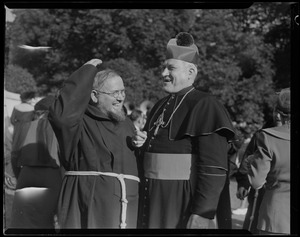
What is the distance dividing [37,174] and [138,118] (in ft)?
2.71

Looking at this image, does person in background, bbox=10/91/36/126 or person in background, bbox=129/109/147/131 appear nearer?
person in background, bbox=10/91/36/126

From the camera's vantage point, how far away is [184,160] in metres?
4.32

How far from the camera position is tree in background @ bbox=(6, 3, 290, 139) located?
435cm

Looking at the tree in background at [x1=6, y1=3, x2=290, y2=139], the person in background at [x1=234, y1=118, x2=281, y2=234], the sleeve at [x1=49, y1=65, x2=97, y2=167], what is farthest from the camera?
the person in background at [x1=234, y1=118, x2=281, y2=234]

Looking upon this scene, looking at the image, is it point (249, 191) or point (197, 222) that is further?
point (249, 191)

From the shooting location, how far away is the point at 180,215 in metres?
4.34

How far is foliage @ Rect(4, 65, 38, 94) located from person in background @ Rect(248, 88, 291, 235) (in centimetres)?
154

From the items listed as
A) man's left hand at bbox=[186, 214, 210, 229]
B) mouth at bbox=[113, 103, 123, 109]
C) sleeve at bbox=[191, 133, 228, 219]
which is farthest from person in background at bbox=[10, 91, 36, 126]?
man's left hand at bbox=[186, 214, 210, 229]

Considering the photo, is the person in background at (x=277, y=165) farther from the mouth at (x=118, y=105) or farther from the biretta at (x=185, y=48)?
the mouth at (x=118, y=105)

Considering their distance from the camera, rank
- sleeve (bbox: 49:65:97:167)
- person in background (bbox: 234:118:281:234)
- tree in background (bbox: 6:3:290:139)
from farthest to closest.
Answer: person in background (bbox: 234:118:281:234), tree in background (bbox: 6:3:290:139), sleeve (bbox: 49:65:97:167)

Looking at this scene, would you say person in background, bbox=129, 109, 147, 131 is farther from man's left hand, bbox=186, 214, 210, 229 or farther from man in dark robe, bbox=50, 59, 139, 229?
man's left hand, bbox=186, 214, 210, 229

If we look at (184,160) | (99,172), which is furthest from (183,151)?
(99,172)

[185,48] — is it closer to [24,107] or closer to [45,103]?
[45,103]

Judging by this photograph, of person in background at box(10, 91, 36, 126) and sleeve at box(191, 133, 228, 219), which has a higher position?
person in background at box(10, 91, 36, 126)
